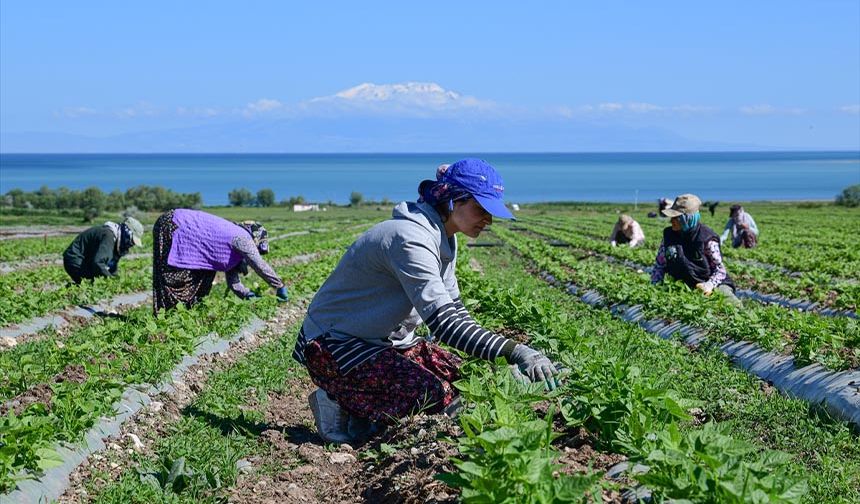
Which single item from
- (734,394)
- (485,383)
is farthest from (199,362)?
(734,394)

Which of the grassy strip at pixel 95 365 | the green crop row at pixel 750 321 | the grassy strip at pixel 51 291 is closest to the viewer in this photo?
the grassy strip at pixel 95 365

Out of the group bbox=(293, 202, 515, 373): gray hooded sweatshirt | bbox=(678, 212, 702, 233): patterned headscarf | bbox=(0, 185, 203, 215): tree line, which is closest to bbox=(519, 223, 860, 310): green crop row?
bbox=(678, 212, 702, 233): patterned headscarf

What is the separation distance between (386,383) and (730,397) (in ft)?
7.36

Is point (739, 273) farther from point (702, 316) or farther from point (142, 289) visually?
point (142, 289)

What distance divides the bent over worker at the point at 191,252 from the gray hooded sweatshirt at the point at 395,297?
358 centimetres

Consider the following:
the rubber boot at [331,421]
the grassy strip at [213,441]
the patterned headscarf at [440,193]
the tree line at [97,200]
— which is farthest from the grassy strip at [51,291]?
the tree line at [97,200]

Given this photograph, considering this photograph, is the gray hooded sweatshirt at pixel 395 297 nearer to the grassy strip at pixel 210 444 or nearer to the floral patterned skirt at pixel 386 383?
the floral patterned skirt at pixel 386 383

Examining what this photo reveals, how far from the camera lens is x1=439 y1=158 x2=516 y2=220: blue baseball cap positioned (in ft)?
15.8

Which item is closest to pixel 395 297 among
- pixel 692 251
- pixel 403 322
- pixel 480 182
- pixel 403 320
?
pixel 403 320

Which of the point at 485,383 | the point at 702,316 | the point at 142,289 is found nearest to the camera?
the point at 485,383

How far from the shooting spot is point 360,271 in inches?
205

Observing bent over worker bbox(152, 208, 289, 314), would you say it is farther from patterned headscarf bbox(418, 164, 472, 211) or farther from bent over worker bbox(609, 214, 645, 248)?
bent over worker bbox(609, 214, 645, 248)

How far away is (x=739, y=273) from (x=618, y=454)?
11.0m

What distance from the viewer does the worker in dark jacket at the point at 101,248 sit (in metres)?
11.3
